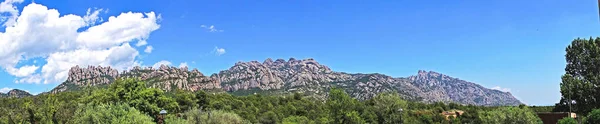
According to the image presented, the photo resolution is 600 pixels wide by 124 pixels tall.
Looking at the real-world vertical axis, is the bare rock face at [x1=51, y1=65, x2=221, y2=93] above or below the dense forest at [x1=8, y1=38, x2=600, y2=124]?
above

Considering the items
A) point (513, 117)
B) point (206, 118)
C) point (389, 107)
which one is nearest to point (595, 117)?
point (513, 117)

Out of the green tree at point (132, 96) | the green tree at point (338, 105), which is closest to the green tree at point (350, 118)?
the green tree at point (338, 105)

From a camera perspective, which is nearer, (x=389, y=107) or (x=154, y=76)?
(x=389, y=107)

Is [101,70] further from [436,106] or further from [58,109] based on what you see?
→ [58,109]

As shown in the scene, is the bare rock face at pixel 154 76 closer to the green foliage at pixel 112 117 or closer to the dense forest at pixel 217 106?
the dense forest at pixel 217 106

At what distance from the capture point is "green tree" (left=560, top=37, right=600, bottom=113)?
39469mm

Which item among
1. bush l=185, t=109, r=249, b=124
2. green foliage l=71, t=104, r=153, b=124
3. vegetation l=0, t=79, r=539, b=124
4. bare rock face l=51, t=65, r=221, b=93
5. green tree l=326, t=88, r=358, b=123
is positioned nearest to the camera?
green foliage l=71, t=104, r=153, b=124

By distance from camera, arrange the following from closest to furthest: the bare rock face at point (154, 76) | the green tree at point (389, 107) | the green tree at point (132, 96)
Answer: the green tree at point (132, 96) → the green tree at point (389, 107) → the bare rock face at point (154, 76)

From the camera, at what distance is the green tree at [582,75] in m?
39.5

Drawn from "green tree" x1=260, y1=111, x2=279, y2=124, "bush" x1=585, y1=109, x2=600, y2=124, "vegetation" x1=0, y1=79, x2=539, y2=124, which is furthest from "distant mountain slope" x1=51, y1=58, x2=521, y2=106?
"bush" x1=585, y1=109, x2=600, y2=124

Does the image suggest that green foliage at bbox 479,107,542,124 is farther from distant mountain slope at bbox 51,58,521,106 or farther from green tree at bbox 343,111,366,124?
distant mountain slope at bbox 51,58,521,106

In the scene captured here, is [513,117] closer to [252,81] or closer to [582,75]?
[582,75]

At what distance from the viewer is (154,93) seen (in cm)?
3562

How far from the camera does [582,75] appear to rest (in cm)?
4238
